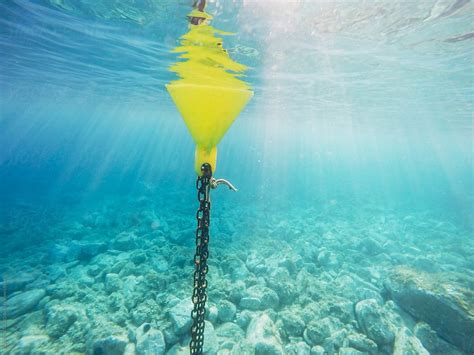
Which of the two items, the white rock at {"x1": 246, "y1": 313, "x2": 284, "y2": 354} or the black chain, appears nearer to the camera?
the black chain

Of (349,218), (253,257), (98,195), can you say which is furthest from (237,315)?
(98,195)

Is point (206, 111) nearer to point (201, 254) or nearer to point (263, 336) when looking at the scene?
point (201, 254)

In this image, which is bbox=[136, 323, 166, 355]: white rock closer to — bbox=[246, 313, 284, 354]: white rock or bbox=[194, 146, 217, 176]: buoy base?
bbox=[246, 313, 284, 354]: white rock

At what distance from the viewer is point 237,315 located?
6961 mm

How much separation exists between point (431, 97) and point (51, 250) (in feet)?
86.2

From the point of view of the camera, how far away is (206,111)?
217cm

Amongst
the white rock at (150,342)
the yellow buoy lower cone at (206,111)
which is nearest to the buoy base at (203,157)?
the yellow buoy lower cone at (206,111)

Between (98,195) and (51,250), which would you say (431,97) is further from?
(98,195)

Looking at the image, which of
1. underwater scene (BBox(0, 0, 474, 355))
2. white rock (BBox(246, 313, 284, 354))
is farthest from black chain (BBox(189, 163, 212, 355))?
white rock (BBox(246, 313, 284, 354))

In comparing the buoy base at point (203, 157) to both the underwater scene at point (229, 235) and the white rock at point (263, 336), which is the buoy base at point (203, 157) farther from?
the white rock at point (263, 336)

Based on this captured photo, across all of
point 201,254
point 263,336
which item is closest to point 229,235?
point 263,336

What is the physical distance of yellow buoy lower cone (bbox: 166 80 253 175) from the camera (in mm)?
2143

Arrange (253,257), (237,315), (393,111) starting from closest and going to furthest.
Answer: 1. (237,315)
2. (253,257)
3. (393,111)

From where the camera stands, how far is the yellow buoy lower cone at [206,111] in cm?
214
